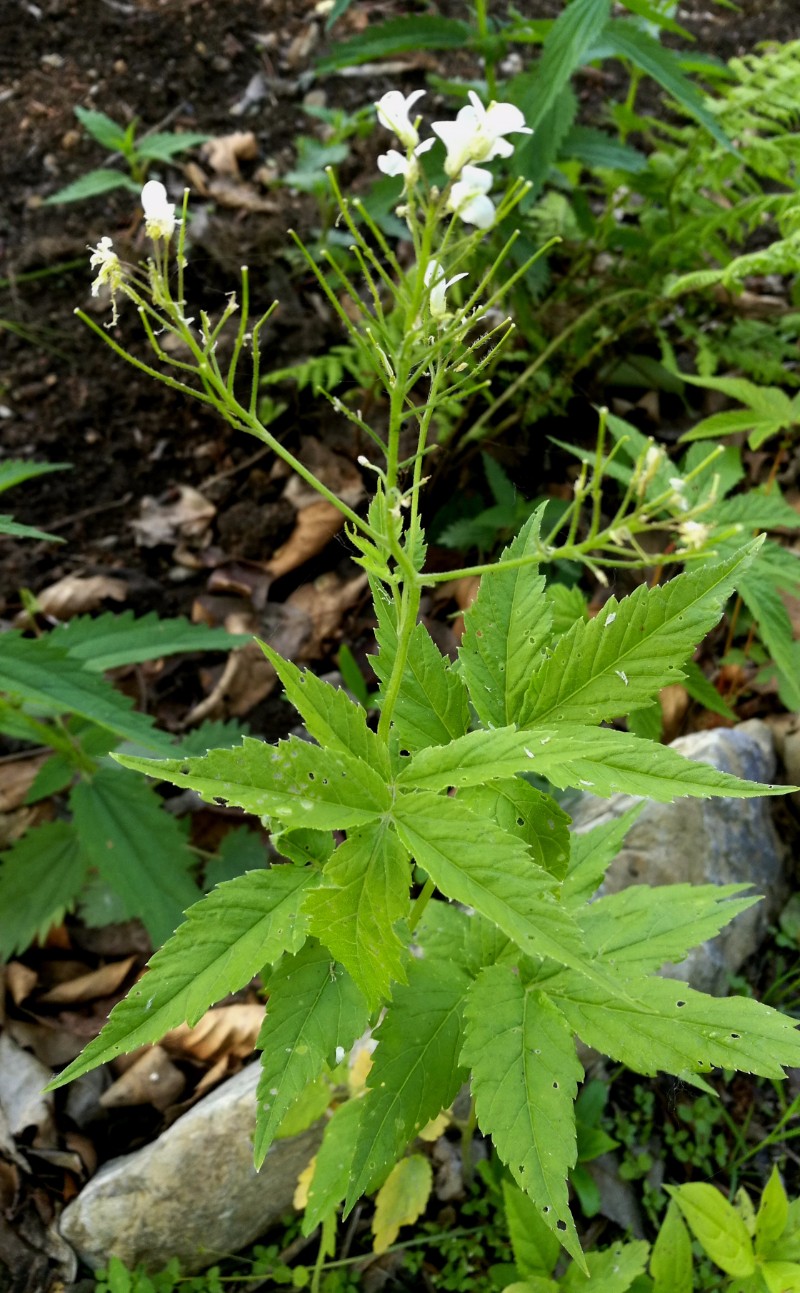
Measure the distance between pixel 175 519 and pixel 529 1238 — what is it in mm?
2528

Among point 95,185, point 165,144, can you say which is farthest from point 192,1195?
point 165,144

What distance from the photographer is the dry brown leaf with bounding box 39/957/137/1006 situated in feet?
7.68

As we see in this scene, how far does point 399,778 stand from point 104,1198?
138 cm

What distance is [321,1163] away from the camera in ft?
5.02

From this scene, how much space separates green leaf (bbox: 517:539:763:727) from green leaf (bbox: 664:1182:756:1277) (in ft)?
3.03

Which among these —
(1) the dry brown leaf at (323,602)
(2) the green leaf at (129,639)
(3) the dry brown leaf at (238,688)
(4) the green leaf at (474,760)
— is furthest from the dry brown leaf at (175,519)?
(4) the green leaf at (474,760)

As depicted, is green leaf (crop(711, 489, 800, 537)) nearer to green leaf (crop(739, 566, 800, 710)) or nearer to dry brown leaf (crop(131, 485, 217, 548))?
green leaf (crop(739, 566, 800, 710))

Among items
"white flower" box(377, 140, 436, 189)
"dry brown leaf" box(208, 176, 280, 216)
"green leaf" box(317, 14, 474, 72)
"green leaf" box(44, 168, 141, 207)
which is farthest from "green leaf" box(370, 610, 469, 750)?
"dry brown leaf" box(208, 176, 280, 216)

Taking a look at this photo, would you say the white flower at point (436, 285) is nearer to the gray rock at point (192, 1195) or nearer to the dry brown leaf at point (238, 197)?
the gray rock at point (192, 1195)

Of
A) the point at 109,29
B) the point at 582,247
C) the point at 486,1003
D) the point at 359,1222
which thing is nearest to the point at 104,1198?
the point at 359,1222

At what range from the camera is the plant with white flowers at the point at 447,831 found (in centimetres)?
104

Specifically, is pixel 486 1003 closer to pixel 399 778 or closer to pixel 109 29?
pixel 399 778

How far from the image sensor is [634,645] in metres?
1.27

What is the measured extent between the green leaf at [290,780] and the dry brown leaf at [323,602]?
1.81 metres
